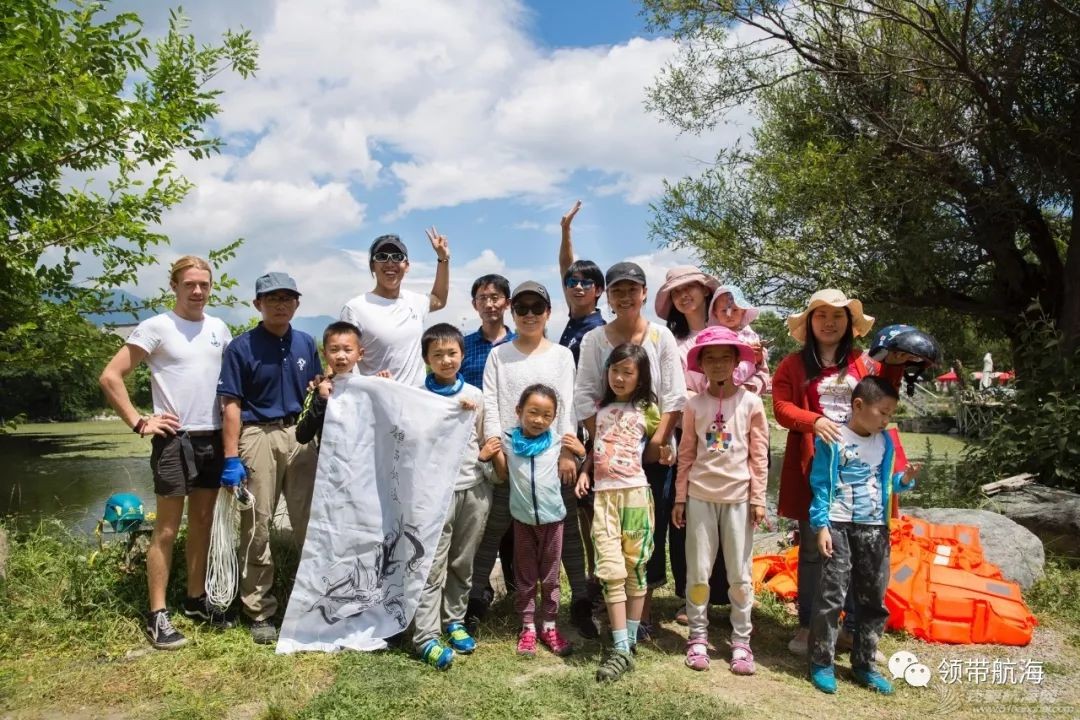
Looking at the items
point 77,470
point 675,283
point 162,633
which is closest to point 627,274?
point 675,283

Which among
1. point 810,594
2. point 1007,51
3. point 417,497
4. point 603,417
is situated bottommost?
point 810,594

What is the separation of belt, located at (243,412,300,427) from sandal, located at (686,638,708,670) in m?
2.46

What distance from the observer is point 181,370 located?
13.0 ft

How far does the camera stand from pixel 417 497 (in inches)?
152

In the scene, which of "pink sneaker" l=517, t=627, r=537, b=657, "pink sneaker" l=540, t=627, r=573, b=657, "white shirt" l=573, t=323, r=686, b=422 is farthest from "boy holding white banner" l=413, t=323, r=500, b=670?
"white shirt" l=573, t=323, r=686, b=422

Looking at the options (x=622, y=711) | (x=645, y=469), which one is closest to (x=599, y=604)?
(x=645, y=469)

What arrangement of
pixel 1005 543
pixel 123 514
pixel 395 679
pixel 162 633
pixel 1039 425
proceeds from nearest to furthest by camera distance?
pixel 395 679, pixel 162 633, pixel 123 514, pixel 1005 543, pixel 1039 425

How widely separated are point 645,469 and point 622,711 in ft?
4.31

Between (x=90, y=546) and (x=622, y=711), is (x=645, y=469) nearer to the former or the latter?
(x=622, y=711)

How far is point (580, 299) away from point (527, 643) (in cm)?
195

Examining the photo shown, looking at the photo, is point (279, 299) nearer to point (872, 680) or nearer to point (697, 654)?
point (697, 654)

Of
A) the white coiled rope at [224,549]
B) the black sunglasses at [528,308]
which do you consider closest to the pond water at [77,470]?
the white coiled rope at [224,549]

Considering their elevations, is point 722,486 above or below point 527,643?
above

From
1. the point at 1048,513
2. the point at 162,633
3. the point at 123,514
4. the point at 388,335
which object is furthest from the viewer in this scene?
the point at 1048,513
